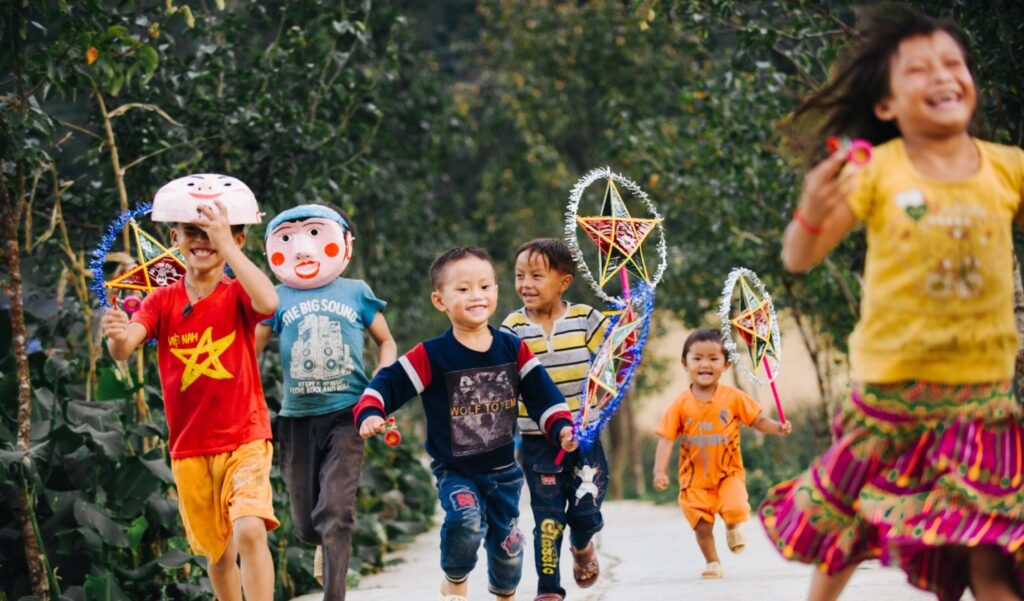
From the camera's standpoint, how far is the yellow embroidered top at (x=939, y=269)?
377cm

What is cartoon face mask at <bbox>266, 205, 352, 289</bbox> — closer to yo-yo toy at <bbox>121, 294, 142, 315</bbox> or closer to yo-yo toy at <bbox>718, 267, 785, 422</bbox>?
yo-yo toy at <bbox>121, 294, 142, 315</bbox>

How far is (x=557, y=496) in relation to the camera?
6.31m

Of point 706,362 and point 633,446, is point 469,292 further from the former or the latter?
point 633,446

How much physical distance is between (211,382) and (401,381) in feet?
2.42

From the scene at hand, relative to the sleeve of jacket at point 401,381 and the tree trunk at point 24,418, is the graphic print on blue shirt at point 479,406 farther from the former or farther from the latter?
the tree trunk at point 24,418

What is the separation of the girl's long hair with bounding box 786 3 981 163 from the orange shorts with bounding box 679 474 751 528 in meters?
3.64

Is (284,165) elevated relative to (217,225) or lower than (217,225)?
elevated

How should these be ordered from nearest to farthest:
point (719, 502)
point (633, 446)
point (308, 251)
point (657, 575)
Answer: point (308, 251)
point (719, 502)
point (657, 575)
point (633, 446)

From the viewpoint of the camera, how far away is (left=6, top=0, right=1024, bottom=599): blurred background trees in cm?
657

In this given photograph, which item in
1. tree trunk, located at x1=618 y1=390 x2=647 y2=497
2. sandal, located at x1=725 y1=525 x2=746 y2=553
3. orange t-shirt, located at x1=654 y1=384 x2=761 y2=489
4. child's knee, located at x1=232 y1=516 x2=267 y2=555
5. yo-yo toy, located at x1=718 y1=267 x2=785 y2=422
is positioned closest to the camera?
child's knee, located at x1=232 y1=516 x2=267 y2=555

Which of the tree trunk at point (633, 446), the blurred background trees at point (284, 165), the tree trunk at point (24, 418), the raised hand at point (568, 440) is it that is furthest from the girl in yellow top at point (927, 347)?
the tree trunk at point (633, 446)

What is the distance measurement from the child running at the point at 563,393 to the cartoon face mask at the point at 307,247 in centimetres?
87

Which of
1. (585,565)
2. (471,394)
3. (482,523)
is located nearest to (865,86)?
(471,394)

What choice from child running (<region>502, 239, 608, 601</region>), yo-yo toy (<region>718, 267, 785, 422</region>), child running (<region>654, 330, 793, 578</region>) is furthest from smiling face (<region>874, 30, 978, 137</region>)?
child running (<region>654, 330, 793, 578</region>)
